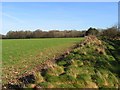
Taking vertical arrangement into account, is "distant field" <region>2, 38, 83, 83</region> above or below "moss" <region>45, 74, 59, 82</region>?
below

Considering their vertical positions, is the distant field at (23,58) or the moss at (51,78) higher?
the moss at (51,78)

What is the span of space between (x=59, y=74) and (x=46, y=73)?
2.23ft

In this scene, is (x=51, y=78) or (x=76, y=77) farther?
(x=76, y=77)

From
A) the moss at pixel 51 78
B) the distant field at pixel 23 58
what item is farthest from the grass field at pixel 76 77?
the distant field at pixel 23 58

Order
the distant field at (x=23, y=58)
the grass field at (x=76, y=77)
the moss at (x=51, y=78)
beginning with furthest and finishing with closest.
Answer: the distant field at (x=23, y=58), the moss at (x=51, y=78), the grass field at (x=76, y=77)

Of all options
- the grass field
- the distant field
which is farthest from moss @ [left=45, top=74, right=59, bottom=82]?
the distant field

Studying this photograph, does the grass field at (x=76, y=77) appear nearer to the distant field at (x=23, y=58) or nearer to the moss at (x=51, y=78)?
the moss at (x=51, y=78)

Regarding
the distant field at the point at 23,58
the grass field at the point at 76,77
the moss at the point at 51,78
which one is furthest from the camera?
the distant field at the point at 23,58

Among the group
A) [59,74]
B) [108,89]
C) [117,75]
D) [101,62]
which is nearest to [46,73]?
[59,74]

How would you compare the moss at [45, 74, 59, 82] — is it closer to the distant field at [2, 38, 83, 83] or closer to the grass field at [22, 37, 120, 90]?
the grass field at [22, 37, 120, 90]

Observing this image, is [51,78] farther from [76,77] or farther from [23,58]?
[23,58]

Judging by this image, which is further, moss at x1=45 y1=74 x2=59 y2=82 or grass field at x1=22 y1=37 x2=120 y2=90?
moss at x1=45 y1=74 x2=59 y2=82

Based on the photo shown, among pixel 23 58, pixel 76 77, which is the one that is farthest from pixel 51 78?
pixel 23 58

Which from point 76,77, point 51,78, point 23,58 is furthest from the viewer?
point 23,58
